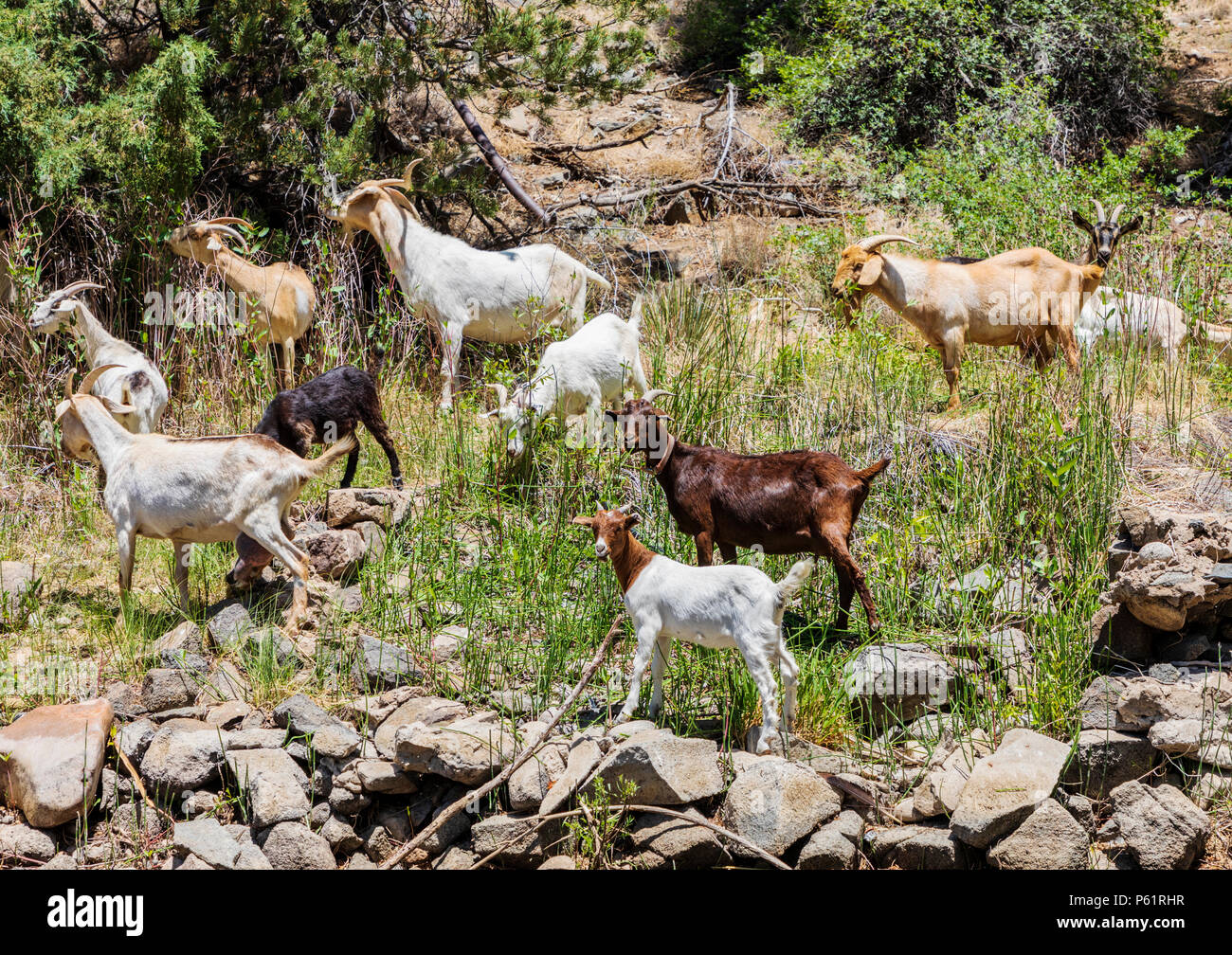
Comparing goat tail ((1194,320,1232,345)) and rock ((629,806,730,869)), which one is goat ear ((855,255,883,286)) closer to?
goat tail ((1194,320,1232,345))

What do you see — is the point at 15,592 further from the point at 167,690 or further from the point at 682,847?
the point at 682,847

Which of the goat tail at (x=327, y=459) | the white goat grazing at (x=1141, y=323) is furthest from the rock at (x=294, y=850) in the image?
the white goat grazing at (x=1141, y=323)

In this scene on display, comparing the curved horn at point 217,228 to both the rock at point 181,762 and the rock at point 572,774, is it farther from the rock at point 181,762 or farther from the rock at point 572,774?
the rock at point 572,774

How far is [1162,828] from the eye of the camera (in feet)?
15.4

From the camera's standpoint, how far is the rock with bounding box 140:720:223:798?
540 cm

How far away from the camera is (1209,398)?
8641 mm

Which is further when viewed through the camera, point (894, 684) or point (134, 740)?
point (134, 740)

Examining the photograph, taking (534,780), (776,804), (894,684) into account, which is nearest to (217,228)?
(534,780)

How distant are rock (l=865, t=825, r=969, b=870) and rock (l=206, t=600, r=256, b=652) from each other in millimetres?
3232

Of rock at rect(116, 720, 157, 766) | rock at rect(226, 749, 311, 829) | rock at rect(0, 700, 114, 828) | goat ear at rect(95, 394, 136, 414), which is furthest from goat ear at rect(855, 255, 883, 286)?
rock at rect(0, 700, 114, 828)

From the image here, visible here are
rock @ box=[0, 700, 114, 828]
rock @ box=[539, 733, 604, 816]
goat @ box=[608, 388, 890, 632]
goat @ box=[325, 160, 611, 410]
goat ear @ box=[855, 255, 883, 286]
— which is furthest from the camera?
goat @ box=[325, 160, 611, 410]

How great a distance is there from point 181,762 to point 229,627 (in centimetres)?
93

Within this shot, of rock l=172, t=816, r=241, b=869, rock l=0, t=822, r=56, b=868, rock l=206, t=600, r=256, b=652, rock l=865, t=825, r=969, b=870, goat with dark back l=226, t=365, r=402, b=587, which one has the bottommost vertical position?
rock l=0, t=822, r=56, b=868

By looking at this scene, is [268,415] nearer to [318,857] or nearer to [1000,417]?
[318,857]
